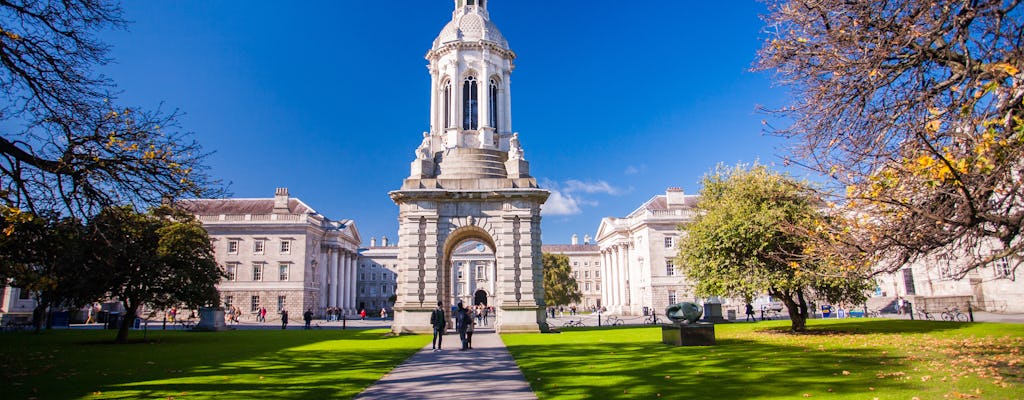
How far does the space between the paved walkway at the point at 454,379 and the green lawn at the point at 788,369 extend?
512mm

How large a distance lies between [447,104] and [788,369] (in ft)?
84.3

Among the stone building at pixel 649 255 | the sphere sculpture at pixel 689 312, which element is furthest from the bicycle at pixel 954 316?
the stone building at pixel 649 255

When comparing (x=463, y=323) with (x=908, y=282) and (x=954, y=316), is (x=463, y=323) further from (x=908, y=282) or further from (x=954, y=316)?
(x=908, y=282)

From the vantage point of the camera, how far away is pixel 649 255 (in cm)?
6575

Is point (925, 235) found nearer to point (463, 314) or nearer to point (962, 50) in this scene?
point (962, 50)

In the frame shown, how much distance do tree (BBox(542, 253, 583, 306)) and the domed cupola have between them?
44.8 meters

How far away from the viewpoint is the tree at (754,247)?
24.7 m

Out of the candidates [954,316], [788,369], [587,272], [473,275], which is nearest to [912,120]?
[788,369]

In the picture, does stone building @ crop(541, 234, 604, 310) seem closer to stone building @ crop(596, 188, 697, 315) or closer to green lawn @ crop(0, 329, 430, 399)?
stone building @ crop(596, 188, 697, 315)

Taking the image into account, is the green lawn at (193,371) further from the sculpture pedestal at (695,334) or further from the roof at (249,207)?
the roof at (249,207)

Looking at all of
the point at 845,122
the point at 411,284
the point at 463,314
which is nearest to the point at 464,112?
the point at 411,284

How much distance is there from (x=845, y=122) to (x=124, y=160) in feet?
45.6

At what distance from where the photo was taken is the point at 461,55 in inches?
1368

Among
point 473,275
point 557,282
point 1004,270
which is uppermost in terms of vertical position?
point 473,275
